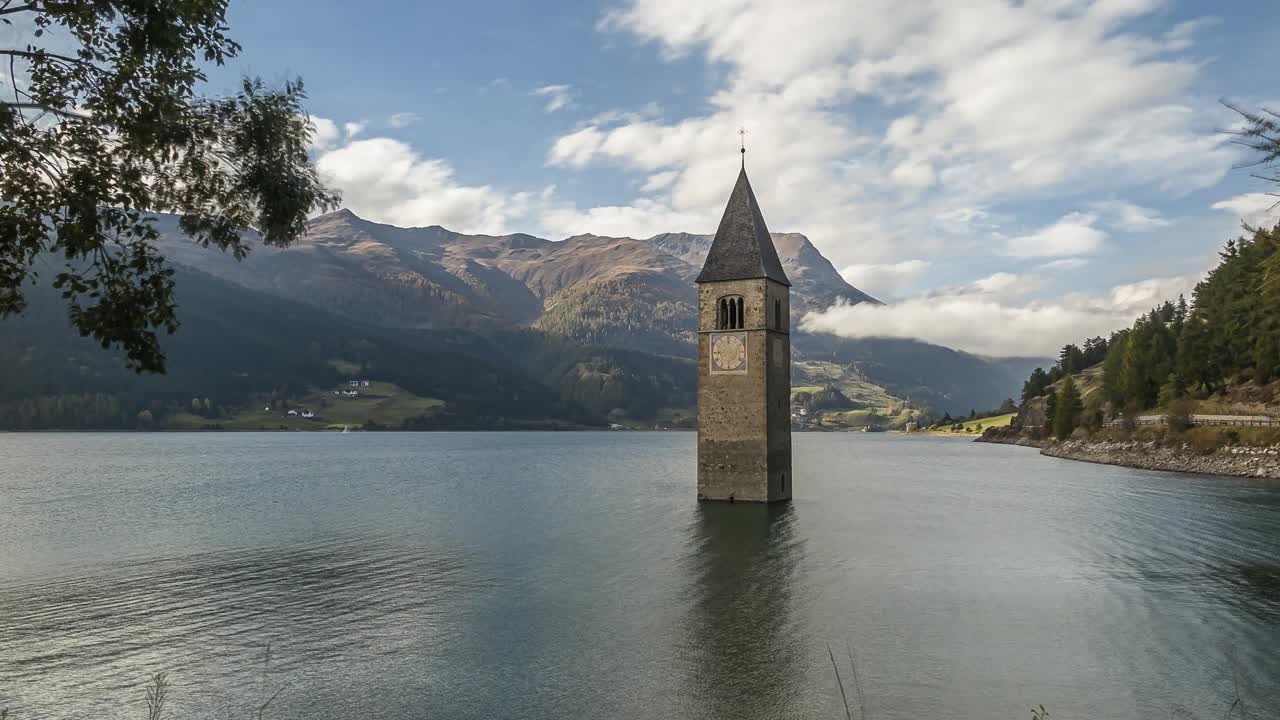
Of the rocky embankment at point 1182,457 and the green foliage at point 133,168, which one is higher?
the green foliage at point 133,168

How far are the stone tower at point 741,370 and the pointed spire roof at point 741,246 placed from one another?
75 millimetres

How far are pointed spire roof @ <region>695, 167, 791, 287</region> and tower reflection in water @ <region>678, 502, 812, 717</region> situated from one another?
1887 cm

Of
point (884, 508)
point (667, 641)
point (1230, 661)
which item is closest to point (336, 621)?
point (667, 641)

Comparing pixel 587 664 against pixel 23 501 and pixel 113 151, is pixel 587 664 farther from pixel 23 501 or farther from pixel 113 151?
pixel 23 501

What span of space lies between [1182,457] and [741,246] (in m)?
76.8

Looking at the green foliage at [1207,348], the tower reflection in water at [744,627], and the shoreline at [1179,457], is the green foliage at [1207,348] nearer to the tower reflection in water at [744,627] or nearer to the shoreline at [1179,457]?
the shoreline at [1179,457]

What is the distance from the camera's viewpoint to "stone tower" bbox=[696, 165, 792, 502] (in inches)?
2282

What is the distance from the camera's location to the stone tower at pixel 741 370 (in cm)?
5797

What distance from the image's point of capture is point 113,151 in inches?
566

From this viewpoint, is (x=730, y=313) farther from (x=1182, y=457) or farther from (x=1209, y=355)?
(x=1209, y=355)

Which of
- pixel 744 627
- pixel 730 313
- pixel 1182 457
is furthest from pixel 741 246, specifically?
pixel 1182 457

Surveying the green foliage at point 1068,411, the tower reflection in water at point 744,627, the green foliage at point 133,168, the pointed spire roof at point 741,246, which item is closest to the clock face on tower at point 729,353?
the pointed spire roof at point 741,246

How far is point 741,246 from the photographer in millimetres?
60844

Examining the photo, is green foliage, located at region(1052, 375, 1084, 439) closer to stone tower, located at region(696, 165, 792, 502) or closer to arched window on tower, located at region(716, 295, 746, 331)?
stone tower, located at region(696, 165, 792, 502)
